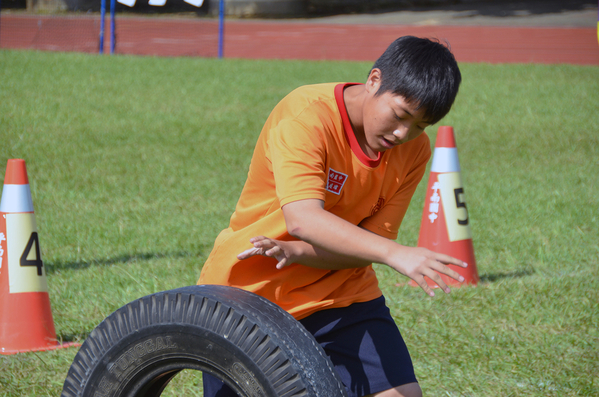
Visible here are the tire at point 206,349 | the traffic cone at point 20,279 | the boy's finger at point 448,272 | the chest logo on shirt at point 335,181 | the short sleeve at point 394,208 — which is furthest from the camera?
the traffic cone at point 20,279

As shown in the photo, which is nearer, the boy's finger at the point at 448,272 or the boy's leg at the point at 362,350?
the boy's finger at the point at 448,272

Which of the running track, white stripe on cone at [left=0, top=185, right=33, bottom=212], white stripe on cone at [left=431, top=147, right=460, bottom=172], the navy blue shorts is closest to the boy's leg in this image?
the navy blue shorts

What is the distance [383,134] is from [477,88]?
35.5ft

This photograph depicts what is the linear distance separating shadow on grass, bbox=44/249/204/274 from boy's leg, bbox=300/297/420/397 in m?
2.66

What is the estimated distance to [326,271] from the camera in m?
2.25

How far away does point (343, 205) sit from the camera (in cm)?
217

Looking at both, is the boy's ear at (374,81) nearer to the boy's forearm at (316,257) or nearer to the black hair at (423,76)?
the black hair at (423,76)

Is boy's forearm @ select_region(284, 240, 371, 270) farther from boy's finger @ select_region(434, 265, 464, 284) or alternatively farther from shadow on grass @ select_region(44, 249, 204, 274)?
shadow on grass @ select_region(44, 249, 204, 274)

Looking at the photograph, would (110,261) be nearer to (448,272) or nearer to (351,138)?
(351,138)

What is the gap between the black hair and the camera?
1.91 m

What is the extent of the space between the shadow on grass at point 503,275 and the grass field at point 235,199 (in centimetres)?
2

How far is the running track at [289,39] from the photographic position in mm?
17969

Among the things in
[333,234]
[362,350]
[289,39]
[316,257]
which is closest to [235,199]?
[362,350]

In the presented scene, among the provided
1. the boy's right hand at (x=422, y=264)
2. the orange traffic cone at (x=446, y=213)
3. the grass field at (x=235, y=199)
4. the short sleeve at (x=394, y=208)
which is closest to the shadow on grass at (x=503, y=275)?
the grass field at (x=235, y=199)
